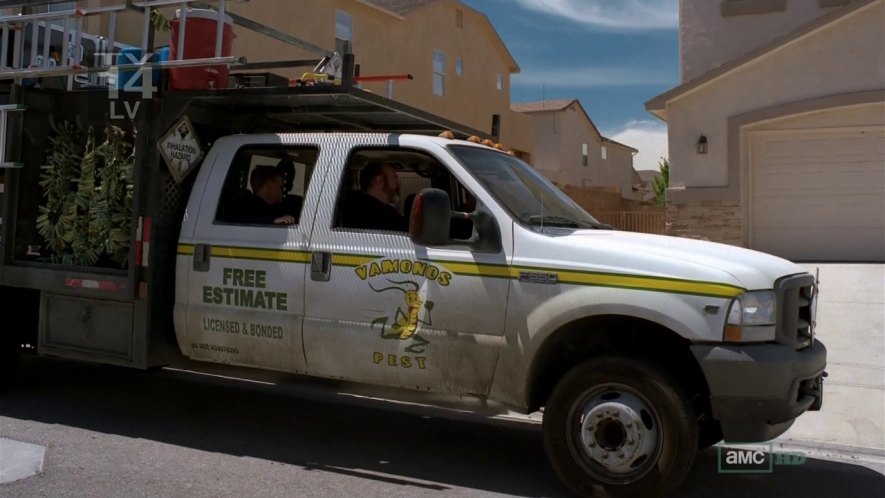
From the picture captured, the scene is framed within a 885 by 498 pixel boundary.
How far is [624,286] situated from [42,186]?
470 cm

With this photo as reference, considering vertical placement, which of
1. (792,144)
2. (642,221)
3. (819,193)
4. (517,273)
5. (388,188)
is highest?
(792,144)

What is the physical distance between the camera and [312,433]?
612cm

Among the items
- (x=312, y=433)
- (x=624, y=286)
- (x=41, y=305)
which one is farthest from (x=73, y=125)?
(x=624, y=286)

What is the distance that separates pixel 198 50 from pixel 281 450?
3032mm

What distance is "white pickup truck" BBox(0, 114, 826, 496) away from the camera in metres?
4.30

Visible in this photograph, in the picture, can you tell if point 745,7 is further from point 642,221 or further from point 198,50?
point 198,50

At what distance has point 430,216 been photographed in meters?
4.64

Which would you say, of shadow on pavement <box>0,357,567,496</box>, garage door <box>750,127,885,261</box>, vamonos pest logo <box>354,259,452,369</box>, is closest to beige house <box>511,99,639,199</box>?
garage door <box>750,127,885,261</box>

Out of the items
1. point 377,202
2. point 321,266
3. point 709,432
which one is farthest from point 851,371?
point 321,266

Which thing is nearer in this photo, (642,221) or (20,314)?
(20,314)

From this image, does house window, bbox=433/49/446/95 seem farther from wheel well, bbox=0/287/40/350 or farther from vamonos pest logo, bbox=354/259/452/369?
vamonos pest logo, bbox=354/259/452/369

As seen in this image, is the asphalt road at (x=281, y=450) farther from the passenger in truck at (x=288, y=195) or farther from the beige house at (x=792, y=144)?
the beige house at (x=792, y=144)

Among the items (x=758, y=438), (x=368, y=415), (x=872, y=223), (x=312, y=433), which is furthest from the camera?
(x=872, y=223)

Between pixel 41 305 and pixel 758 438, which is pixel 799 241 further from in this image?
pixel 41 305
